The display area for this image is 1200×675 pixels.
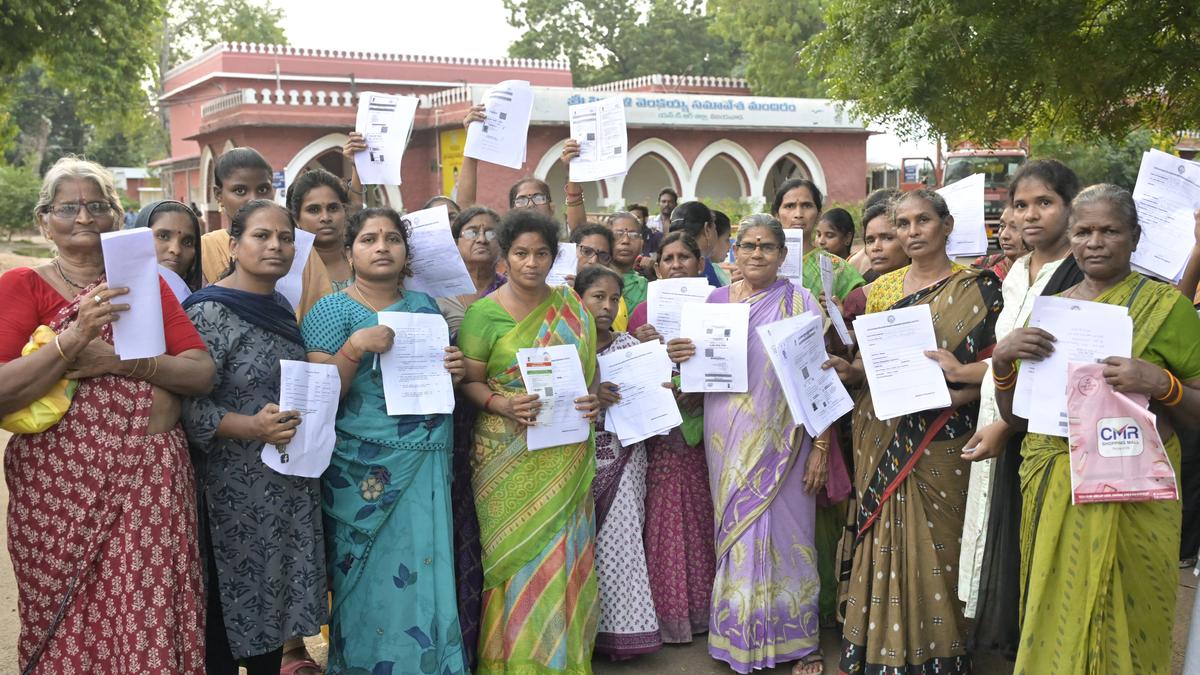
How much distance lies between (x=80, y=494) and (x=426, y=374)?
1.25 metres

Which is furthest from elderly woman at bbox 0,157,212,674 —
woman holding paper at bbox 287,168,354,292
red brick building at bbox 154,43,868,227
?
red brick building at bbox 154,43,868,227

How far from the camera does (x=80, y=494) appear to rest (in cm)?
321

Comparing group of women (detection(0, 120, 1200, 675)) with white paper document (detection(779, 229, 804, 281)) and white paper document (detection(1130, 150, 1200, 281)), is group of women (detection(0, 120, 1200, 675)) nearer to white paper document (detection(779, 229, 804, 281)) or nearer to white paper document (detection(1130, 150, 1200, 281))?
white paper document (detection(779, 229, 804, 281))

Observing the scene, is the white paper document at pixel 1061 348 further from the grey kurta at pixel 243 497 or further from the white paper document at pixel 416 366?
the grey kurta at pixel 243 497

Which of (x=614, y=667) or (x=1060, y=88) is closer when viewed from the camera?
(x=614, y=667)

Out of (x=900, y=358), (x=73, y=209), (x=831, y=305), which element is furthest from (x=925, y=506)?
(x=73, y=209)

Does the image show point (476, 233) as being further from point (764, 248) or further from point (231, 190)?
point (764, 248)

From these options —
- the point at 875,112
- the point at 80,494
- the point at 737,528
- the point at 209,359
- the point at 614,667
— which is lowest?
the point at 614,667

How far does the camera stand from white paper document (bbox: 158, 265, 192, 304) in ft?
12.8

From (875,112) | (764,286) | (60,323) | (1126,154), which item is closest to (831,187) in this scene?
(1126,154)

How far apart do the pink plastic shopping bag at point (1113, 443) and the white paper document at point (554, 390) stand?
1.84m

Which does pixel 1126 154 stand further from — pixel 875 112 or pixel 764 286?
pixel 764 286

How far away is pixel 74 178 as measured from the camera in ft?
10.8

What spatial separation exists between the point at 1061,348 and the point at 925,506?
1088mm
